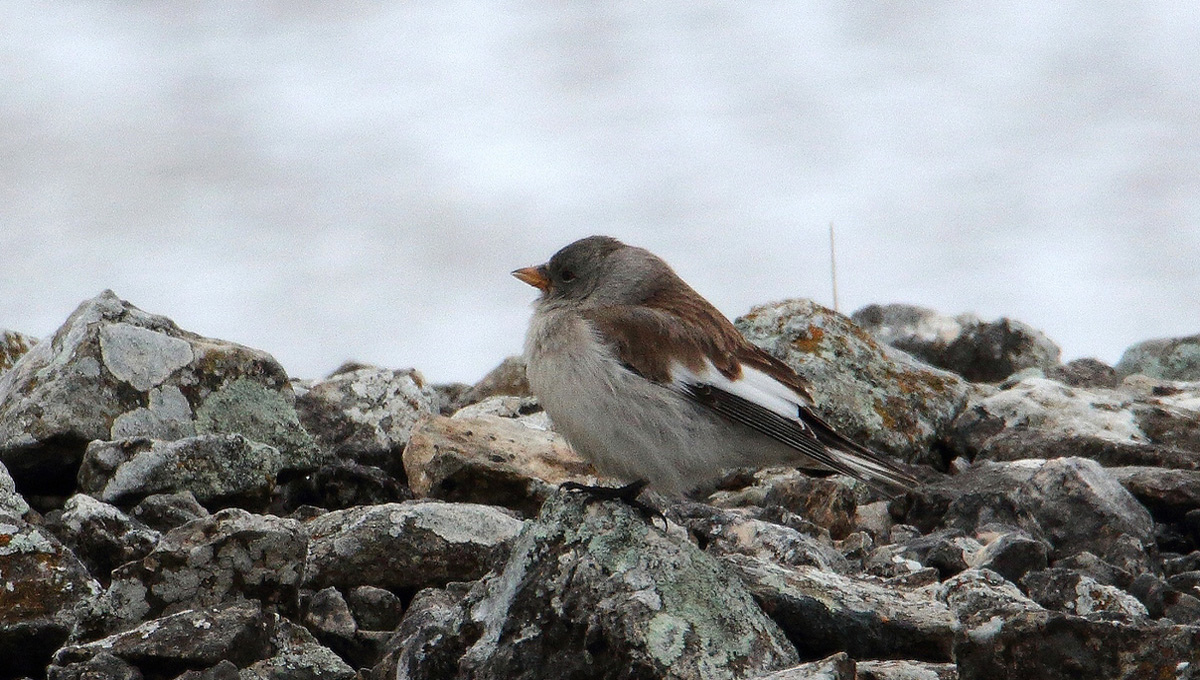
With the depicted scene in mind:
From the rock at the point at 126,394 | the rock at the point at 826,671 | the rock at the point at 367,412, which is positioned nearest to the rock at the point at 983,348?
the rock at the point at 367,412

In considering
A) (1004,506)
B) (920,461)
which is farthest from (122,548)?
(920,461)

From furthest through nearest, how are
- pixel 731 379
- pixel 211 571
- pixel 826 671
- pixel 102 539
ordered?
pixel 731 379 → pixel 102 539 → pixel 211 571 → pixel 826 671

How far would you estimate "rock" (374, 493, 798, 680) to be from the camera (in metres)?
4.30

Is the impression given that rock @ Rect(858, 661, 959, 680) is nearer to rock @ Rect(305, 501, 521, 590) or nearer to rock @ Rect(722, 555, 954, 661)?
rock @ Rect(722, 555, 954, 661)

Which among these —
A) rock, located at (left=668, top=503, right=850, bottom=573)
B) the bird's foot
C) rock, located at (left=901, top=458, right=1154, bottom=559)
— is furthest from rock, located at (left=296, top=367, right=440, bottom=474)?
rock, located at (left=901, top=458, right=1154, bottom=559)

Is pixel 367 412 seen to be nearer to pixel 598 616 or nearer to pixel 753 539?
pixel 753 539

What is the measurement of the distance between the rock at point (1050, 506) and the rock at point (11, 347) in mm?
5081

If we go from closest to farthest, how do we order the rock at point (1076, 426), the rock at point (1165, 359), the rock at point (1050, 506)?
1. the rock at point (1050, 506)
2. the rock at point (1076, 426)
3. the rock at point (1165, 359)

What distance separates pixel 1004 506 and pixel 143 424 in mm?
4085

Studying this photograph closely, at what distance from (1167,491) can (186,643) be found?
461cm

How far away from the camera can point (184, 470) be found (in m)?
6.32

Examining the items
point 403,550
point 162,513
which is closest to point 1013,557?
point 403,550

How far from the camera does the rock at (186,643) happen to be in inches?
178

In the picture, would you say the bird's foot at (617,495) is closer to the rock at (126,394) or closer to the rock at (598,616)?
the rock at (598,616)
